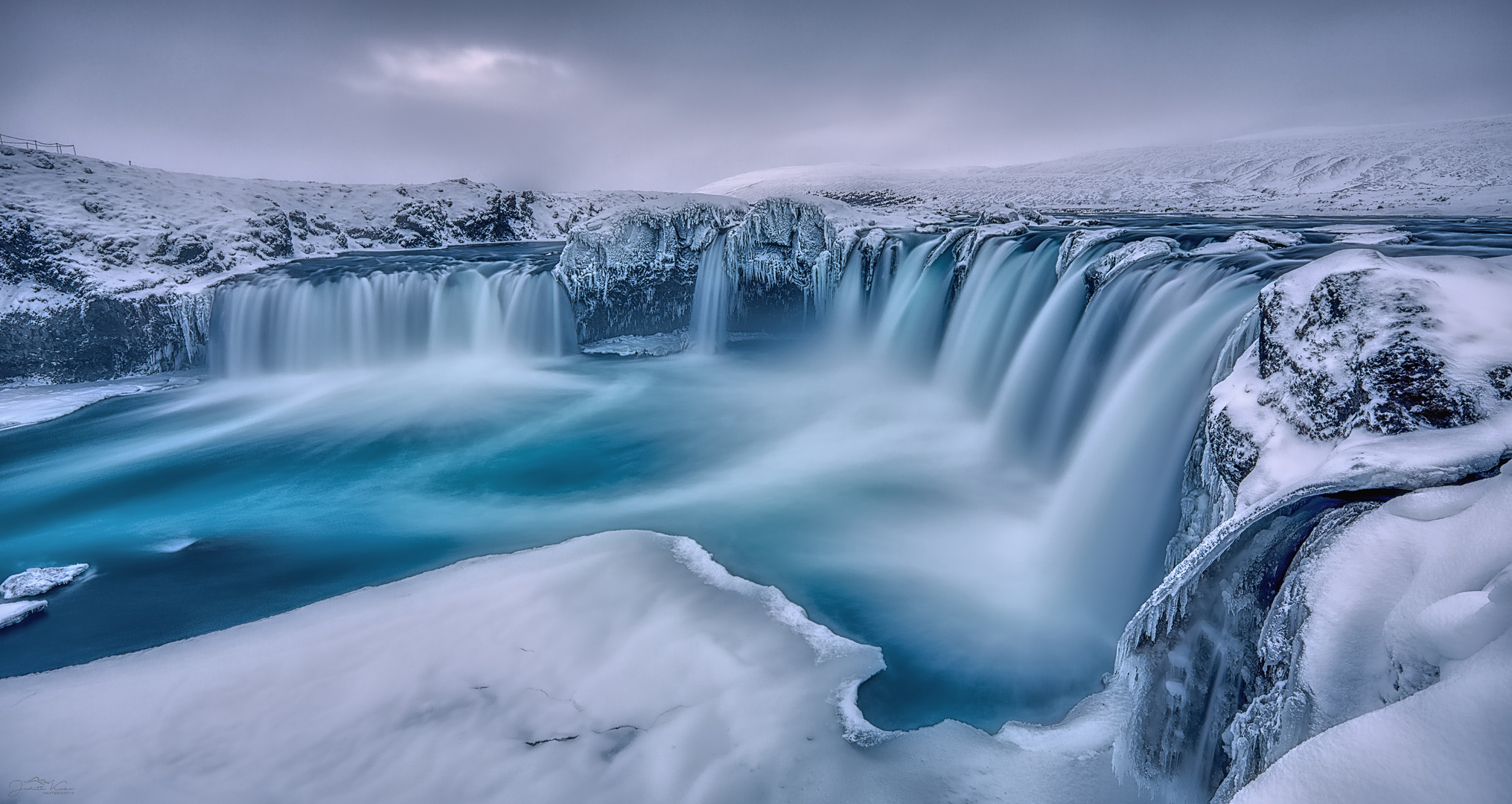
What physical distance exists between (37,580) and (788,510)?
268 inches

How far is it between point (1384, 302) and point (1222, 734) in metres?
1.81

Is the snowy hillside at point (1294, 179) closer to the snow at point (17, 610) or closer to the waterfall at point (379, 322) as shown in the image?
the waterfall at point (379, 322)

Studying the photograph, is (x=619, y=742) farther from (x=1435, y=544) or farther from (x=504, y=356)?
(x=504, y=356)

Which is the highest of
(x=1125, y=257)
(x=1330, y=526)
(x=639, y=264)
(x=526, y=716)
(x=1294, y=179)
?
(x=1294, y=179)

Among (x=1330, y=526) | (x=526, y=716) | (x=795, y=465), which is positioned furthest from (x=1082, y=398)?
(x=526, y=716)

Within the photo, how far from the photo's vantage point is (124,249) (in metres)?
14.5

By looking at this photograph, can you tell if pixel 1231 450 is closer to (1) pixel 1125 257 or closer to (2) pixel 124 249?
(1) pixel 1125 257

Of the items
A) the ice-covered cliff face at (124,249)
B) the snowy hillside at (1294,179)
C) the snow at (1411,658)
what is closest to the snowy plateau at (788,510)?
the snow at (1411,658)

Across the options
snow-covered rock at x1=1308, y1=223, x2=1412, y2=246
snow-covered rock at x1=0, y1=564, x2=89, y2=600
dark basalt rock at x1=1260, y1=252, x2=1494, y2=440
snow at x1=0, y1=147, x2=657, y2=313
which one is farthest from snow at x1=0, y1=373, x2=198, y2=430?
snow-covered rock at x1=1308, y1=223, x2=1412, y2=246

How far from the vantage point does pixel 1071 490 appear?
584 cm

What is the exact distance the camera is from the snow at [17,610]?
4.86m

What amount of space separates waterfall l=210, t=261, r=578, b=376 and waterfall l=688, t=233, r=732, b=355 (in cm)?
287

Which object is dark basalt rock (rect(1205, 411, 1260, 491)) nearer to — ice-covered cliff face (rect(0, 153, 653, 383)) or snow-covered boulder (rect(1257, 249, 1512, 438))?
snow-covered boulder (rect(1257, 249, 1512, 438))

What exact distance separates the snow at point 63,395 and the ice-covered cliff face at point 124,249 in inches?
20.0
